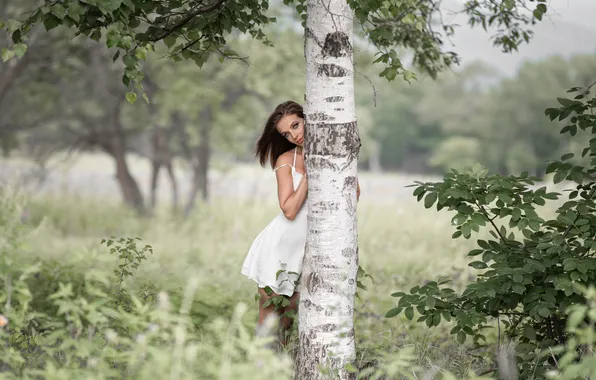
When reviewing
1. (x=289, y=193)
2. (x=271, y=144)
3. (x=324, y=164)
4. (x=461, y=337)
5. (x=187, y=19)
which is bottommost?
(x=461, y=337)

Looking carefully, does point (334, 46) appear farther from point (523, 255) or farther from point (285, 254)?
Answer: point (523, 255)

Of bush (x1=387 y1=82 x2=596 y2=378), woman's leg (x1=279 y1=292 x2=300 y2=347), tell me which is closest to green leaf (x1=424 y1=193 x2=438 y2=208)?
bush (x1=387 y1=82 x2=596 y2=378)

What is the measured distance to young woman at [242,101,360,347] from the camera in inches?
152

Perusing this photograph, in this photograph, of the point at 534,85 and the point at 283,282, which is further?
the point at 534,85

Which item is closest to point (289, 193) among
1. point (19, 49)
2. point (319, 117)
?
point (319, 117)

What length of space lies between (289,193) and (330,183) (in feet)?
1.84

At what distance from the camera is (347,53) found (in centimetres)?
335

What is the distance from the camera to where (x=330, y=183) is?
3354 millimetres

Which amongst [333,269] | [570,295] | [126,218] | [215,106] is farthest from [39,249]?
[570,295]

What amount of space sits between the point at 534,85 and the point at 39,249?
43.5 meters

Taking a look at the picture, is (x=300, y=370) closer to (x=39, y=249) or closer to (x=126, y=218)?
(x=39, y=249)

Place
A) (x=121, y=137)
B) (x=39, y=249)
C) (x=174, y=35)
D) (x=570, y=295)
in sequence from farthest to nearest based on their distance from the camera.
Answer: (x=121, y=137)
(x=39, y=249)
(x=174, y=35)
(x=570, y=295)

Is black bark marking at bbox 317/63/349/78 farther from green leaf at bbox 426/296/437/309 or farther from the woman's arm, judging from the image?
green leaf at bbox 426/296/437/309

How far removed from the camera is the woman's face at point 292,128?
4027 millimetres
